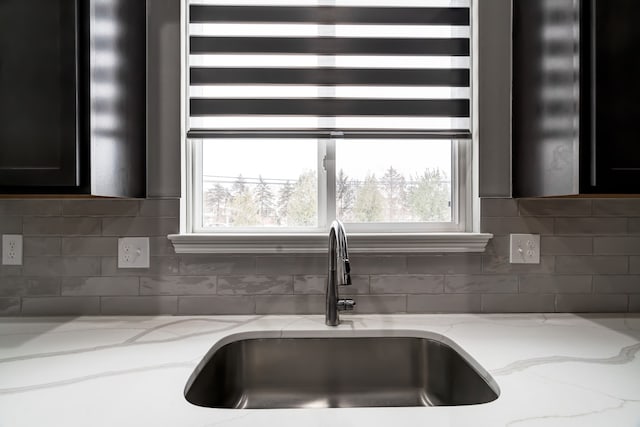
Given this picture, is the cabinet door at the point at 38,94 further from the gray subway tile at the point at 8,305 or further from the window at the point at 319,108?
the gray subway tile at the point at 8,305

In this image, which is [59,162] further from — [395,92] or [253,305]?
[395,92]

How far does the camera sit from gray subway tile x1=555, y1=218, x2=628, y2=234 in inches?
54.9

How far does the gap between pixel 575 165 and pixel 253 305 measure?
3.47 ft

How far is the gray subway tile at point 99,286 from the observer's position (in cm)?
137

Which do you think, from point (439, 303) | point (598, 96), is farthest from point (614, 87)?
point (439, 303)

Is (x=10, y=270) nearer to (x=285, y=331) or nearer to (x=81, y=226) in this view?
(x=81, y=226)

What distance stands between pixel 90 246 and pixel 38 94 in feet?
1.77

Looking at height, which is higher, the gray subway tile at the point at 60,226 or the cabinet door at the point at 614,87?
the cabinet door at the point at 614,87

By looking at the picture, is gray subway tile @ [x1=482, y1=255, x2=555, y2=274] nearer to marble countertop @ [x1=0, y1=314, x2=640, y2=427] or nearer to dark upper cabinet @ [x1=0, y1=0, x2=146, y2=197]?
marble countertop @ [x1=0, y1=314, x2=640, y2=427]

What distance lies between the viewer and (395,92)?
1.44m

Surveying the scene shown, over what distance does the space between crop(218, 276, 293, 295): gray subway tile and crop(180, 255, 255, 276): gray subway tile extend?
2 cm

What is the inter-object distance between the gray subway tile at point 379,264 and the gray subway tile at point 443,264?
28 millimetres

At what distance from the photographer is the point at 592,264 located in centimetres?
140

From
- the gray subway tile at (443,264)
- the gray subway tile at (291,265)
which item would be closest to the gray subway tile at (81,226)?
the gray subway tile at (291,265)
